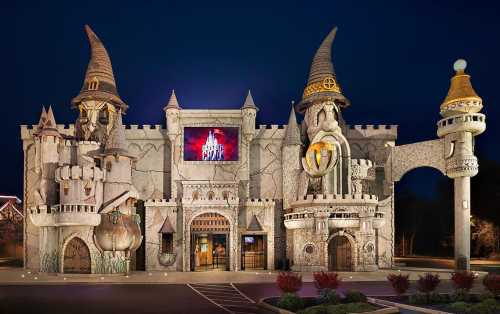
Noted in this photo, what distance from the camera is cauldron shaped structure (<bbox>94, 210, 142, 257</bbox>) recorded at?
105ft

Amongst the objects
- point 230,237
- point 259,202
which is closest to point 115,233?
point 230,237

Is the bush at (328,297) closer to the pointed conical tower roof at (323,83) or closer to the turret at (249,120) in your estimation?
the turret at (249,120)

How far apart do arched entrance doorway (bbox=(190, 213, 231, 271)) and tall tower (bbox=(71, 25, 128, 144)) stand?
978 cm

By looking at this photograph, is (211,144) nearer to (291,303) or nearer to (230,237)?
Answer: (230,237)

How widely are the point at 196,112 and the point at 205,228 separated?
30.3 ft

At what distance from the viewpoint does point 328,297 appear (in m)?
16.6

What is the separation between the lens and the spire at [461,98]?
33.6 metres

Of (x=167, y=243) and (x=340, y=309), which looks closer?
(x=340, y=309)

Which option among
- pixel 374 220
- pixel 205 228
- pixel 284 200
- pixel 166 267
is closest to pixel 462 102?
pixel 374 220

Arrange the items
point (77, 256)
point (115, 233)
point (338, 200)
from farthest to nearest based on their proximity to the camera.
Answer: point (338, 200) < point (77, 256) < point (115, 233)

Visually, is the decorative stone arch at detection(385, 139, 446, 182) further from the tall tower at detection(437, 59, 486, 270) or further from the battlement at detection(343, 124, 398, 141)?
the battlement at detection(343, 124, 398, 141)

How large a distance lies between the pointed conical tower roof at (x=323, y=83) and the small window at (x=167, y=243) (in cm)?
1457

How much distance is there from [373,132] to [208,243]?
16.6m

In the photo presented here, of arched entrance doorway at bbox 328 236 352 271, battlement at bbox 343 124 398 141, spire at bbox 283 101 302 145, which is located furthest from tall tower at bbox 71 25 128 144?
battlement at bbox 343 124 398 141
